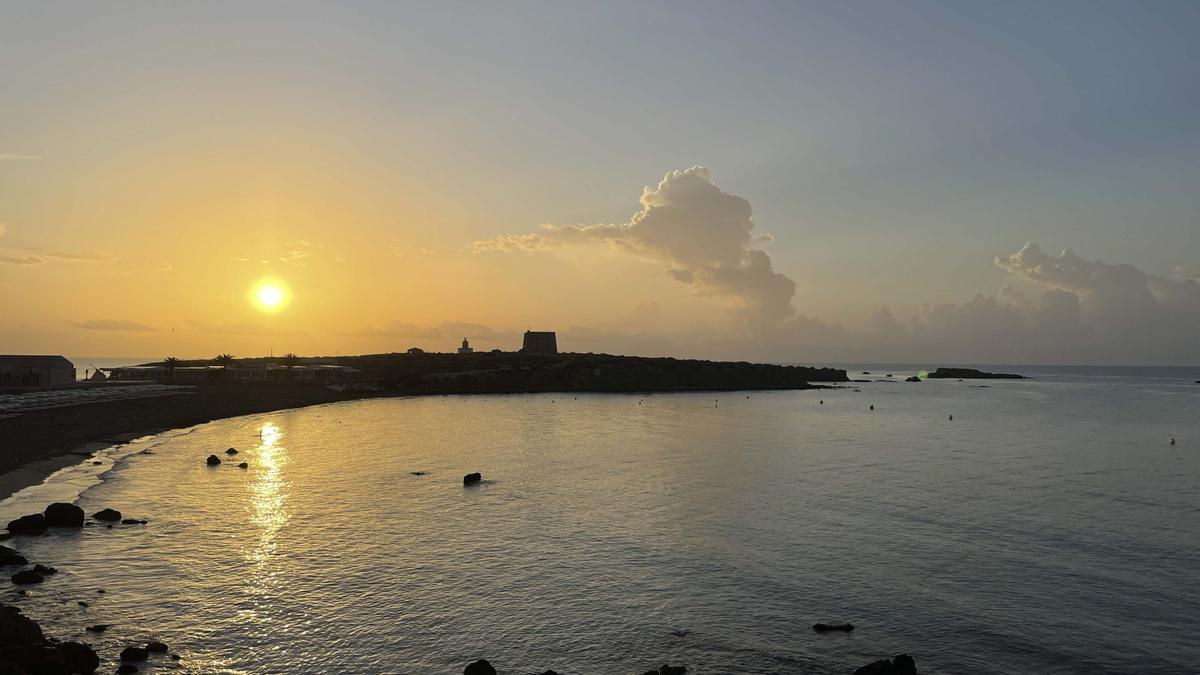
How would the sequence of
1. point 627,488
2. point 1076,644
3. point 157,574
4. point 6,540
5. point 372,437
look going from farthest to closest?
1. point 372,437
2. point 627,488
3. point 6,540
4. point 157,574
5. point 1076,644

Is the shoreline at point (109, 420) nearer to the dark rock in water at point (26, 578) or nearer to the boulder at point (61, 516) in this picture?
the boulder at point (61, 516)

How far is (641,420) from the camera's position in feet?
339

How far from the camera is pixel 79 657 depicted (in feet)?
59.4

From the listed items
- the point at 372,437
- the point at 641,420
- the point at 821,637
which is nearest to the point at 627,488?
the point at 821,637

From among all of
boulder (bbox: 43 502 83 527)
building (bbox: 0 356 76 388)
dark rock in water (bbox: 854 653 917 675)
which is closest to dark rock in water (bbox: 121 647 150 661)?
boulder (bbox: 43 502 83 527)

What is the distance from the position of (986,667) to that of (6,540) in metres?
38.6

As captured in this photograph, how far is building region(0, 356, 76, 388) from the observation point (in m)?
116

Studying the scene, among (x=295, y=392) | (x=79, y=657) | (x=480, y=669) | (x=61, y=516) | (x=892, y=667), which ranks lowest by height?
(x=892, y=667)

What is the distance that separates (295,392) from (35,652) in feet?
437

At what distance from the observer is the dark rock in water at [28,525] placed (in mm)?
31750

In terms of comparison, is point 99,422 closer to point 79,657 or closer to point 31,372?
point 31,372

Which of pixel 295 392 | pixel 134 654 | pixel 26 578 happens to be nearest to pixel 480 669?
pixel 134 654

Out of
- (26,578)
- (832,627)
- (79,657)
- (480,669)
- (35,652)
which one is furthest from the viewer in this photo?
(26,578)

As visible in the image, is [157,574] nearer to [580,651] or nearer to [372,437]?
[580,651]
